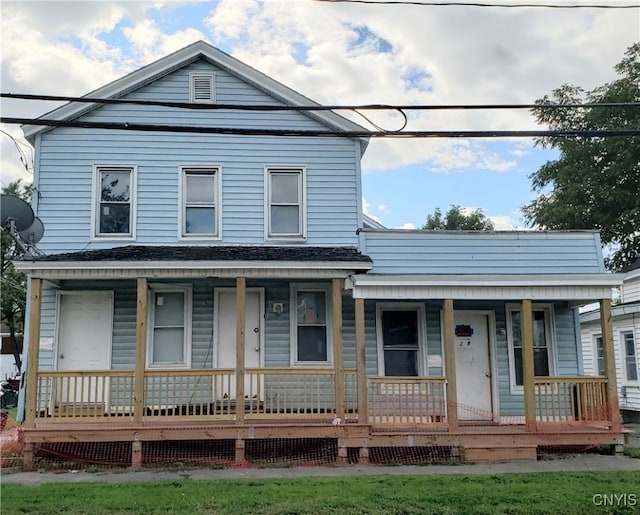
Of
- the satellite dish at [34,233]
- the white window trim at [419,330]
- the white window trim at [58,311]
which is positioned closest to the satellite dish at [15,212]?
the satellite dish at [34,233]

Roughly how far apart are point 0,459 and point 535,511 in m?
8.32

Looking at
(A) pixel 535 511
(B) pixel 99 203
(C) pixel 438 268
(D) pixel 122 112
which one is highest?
(D) pixel 122 112

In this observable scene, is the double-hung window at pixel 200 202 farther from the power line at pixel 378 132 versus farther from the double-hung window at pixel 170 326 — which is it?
the power line at pixel 378 132

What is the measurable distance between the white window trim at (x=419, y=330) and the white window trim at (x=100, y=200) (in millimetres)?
5162

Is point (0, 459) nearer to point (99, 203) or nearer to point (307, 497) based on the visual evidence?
point (99, 203)

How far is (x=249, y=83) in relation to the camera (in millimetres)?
13164

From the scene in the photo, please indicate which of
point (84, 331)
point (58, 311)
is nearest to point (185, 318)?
point (84, 331)

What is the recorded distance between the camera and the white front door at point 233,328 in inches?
486

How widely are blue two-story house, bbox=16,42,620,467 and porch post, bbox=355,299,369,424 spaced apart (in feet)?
0.11

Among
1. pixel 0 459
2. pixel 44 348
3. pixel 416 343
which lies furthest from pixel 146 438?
pixel 416 343

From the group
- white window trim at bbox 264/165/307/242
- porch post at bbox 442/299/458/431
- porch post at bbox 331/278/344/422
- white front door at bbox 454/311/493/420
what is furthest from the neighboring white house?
porch post at bbox 331/278/344/422

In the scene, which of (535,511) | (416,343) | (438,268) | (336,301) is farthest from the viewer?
(416,343)

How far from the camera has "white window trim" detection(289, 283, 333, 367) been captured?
12.4 m

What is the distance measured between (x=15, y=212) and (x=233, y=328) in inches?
175
